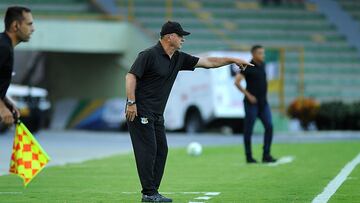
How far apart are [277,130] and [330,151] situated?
41.7ft

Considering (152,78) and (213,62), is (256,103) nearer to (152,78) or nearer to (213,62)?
(213,62)

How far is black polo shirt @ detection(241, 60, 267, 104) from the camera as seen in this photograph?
17.7 metres

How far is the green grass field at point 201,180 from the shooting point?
11.3 meters

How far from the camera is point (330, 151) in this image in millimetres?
21266

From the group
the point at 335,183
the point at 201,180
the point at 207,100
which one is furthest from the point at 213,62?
the point at 207,100

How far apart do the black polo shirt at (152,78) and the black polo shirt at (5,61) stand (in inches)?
55.3

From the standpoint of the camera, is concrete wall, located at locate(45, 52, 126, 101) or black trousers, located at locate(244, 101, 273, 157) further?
concrete wall, located at locate(45, 52, 126, 101)

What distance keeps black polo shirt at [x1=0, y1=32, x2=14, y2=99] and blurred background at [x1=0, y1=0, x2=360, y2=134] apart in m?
21.9

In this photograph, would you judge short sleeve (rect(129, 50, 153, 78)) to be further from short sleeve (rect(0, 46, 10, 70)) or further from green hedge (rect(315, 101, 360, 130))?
green hedge (rect(315, 101, 360, 130))

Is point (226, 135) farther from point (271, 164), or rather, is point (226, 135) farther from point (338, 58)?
point (271, 164)

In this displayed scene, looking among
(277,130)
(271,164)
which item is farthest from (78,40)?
(271,164)

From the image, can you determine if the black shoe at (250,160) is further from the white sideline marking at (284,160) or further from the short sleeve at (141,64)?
the short sleeve at (141,64)

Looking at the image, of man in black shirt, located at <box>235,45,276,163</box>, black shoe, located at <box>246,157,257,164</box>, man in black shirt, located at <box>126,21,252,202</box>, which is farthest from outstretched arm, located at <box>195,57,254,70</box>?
black shoe, located at <box>246,157,257,164</box>

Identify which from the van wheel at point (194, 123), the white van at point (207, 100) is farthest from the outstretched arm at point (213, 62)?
the van wheel at point (194, 123)
